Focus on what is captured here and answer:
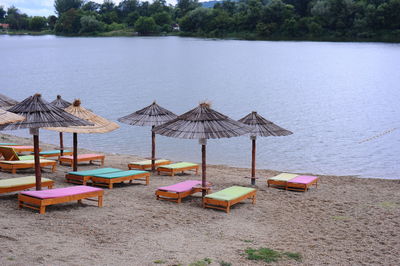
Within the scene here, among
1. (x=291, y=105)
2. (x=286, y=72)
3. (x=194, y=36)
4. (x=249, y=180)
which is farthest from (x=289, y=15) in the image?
(x=249, y=180)

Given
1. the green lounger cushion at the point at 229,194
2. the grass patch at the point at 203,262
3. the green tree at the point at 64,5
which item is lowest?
the grass patch at the point at 203,262

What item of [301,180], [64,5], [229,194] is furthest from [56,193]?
[64,5]

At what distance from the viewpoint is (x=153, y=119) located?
44.4 feet

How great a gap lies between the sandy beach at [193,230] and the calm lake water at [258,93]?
702 cm

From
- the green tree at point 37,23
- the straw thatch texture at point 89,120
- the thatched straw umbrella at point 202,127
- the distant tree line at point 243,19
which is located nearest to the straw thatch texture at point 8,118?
the straw thatch texture at point 89,120

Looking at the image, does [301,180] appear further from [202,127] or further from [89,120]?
[89,120]

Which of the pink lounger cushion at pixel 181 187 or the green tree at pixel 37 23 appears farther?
the green tree at pixel 37 23

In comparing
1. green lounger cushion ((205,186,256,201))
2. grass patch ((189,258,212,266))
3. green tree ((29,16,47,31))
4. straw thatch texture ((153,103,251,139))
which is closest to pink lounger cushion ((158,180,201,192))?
green lounger cushion ((205,186,256,201))

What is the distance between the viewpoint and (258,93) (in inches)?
1496

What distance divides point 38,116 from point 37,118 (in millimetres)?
68

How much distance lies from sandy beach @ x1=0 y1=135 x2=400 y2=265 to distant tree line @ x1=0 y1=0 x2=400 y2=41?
78942 millimetres

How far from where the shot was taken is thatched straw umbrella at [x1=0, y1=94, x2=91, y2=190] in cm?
911

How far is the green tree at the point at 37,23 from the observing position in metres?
150

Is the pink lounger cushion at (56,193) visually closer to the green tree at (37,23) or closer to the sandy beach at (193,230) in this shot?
the sandy beach at (193,230)
